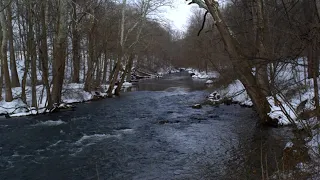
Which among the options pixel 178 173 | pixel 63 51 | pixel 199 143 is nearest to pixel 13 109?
pixel 63 51

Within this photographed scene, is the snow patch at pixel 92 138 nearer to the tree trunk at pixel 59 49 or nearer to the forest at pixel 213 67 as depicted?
the forest at pixel 213 67

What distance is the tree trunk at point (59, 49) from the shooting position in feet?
53.6

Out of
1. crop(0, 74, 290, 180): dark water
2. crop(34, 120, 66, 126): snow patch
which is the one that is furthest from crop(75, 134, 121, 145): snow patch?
crop(34, 120, 66, 126): snow patch

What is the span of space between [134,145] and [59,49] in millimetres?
9906

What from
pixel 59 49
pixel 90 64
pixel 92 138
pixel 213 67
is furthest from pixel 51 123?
pixel 90 64

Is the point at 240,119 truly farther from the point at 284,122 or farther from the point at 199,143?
the point at 199,143

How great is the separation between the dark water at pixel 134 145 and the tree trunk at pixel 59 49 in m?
2.55

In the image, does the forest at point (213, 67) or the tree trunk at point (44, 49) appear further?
the tree trunk at point (44, 49)

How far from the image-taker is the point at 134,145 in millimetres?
9984

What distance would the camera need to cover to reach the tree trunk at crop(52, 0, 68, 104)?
16344 millimetres

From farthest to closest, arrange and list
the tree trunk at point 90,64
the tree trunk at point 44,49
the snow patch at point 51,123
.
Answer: the tree trunk at point 90,64 < the tree trunk at point 44,49 < the snow patch at point 51,123

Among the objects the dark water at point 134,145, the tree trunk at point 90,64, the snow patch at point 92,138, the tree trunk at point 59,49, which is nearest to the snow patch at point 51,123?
the dark water at point 134,145

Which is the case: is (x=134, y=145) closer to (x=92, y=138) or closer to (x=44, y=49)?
(x=92, y=138)

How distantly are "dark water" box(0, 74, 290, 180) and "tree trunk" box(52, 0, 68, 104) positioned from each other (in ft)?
8.36
